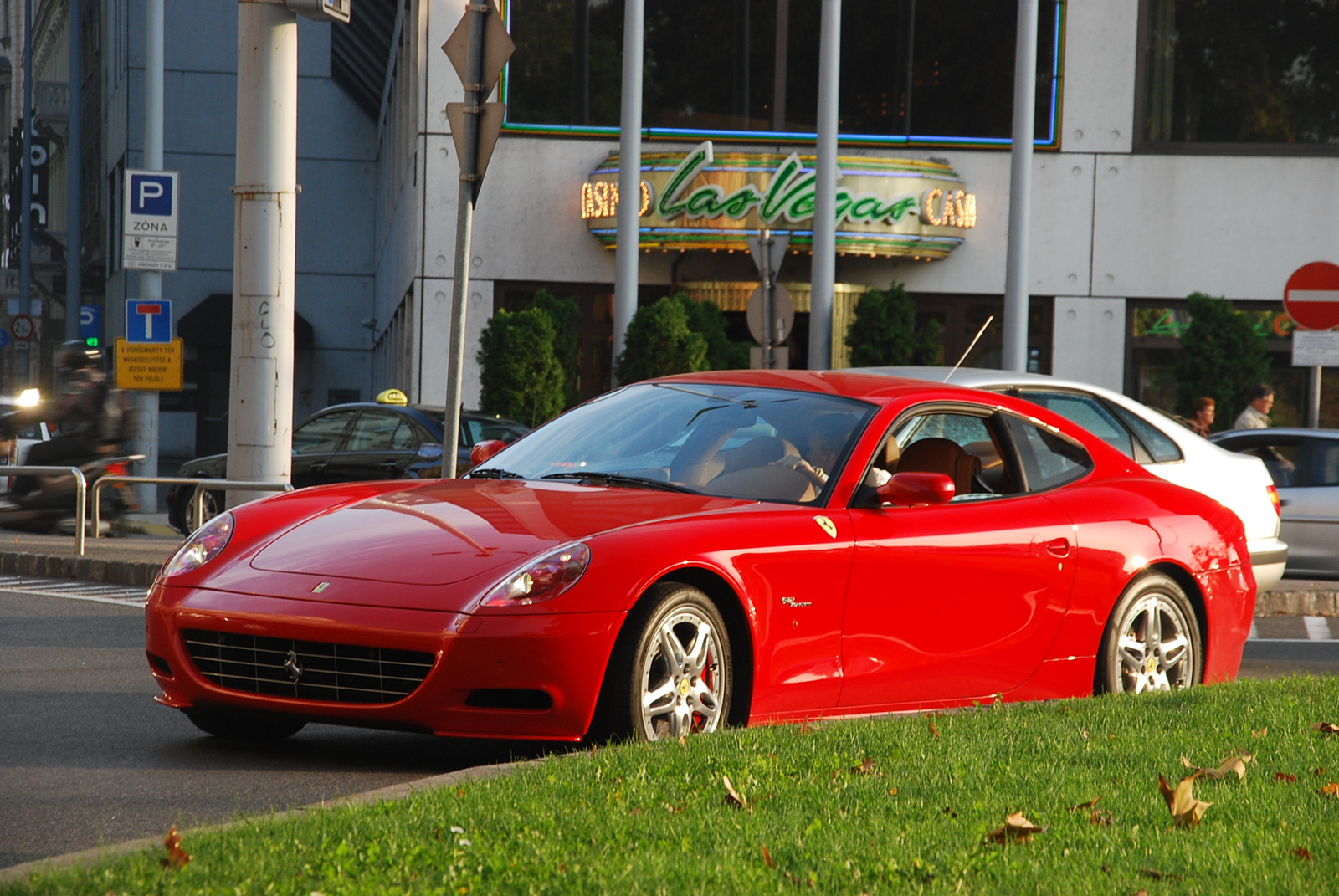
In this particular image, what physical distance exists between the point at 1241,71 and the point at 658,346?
10.8m

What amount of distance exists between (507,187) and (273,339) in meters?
15.0

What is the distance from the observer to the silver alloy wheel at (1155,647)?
22.9ft

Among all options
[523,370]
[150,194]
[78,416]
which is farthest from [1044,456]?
[523,370]

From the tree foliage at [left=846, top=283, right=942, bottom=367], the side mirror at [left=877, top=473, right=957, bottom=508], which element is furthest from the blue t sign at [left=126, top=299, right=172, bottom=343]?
the side mirror at [left=877, top=473, right=957, bottom=508]

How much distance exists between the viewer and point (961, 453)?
6.89 m

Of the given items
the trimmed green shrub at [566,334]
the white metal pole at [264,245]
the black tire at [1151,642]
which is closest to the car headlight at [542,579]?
the black tire at [1151,642]

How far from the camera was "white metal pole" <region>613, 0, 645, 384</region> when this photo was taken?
2127 centimetres

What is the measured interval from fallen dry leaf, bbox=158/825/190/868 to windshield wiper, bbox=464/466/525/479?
283 centimetres

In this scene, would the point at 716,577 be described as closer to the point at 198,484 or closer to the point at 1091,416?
the point at 1091,416

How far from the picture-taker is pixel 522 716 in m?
5.20

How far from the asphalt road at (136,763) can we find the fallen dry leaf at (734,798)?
122 centimetres

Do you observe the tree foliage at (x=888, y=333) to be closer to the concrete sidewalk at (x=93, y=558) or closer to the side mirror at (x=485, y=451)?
the concrete sidewalk at (x=93, y=558)

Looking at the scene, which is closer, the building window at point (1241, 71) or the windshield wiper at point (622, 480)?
the windshield wiper at point (622, 480)

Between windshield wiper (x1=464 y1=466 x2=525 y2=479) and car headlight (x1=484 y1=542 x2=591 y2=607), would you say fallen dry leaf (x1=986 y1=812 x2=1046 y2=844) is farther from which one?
windshield wiper (x1=464 y1=466 x2=525 y2=479)
